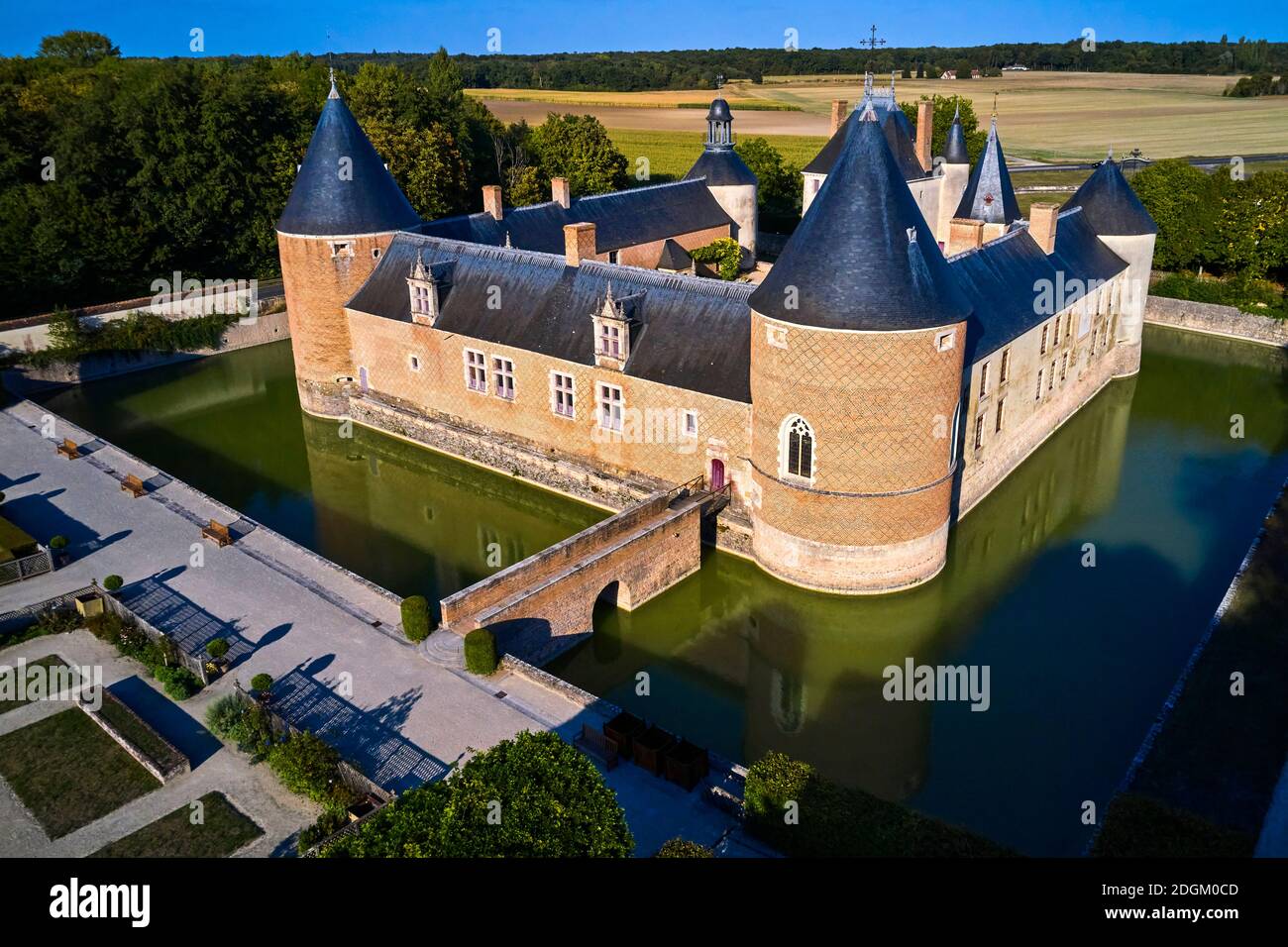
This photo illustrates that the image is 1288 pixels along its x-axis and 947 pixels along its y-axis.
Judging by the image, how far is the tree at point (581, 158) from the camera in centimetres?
5069

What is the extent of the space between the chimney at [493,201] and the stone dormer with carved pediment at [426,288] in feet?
18.9

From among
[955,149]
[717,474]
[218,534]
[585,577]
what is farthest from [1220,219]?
[218,534]

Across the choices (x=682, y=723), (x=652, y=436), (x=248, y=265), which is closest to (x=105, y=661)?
(x=682, y=723)

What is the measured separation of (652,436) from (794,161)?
4928 centimetres

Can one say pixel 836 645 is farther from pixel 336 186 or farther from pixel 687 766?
pixel 336 186

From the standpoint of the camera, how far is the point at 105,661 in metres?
18.0

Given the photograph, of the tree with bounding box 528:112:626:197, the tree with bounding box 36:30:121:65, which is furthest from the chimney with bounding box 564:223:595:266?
the tree with bounding box 36:30:121:65

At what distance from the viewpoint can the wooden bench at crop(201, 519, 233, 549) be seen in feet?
71.7

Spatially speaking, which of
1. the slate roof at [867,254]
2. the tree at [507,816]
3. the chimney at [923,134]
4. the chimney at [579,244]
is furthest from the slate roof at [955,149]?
the tree at [507,816]

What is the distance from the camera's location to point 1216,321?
39062 mm

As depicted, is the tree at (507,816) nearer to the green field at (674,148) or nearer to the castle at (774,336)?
the castle at (774,336)

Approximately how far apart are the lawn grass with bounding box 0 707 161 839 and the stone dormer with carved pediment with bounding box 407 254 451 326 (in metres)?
14.9
